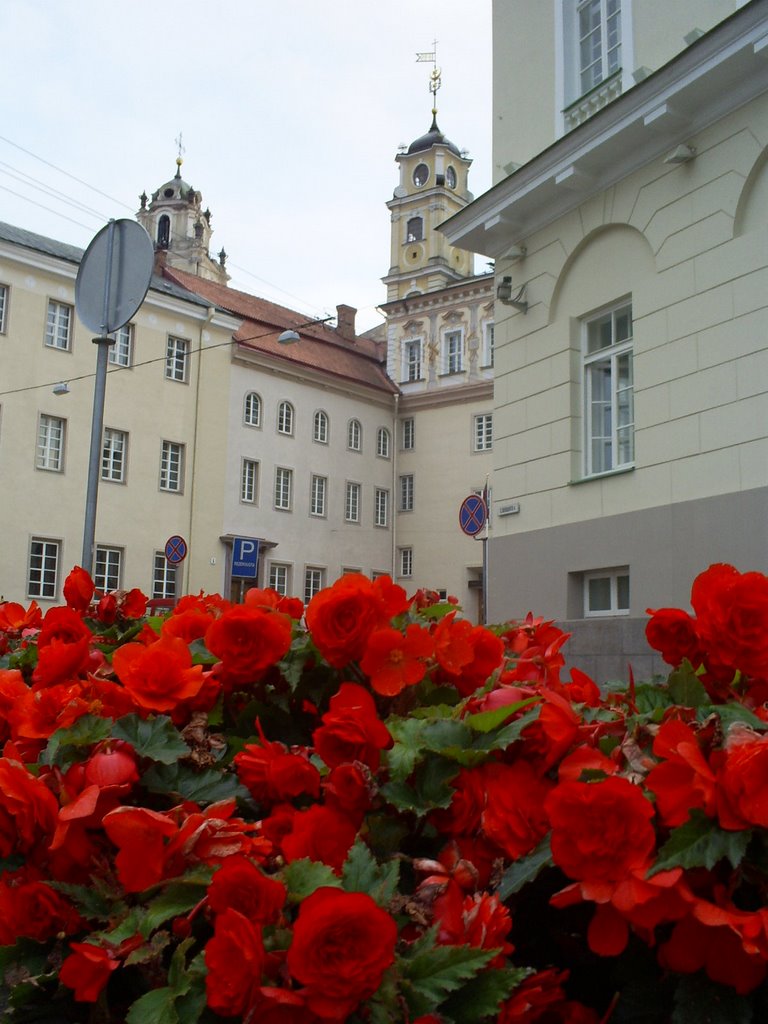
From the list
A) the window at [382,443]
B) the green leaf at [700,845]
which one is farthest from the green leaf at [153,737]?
the window at [382,443]

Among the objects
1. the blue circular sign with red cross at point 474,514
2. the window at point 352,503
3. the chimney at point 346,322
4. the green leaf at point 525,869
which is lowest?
the green leaf at point 525,869

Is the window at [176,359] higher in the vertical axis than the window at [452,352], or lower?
lower

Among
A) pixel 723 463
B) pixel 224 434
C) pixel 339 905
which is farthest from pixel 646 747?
pixel 224 434

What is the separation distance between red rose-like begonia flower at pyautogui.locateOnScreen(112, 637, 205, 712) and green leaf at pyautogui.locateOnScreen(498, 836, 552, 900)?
2.35 feet

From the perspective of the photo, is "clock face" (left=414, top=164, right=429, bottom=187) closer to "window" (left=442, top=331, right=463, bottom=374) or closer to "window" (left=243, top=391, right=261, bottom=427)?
"window" (left=442, top=331, right=463, bottom=374)

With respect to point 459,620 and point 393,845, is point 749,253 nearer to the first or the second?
point 459,620

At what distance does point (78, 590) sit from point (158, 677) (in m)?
1.41

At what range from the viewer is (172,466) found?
35594mm

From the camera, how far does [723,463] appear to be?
994 centimetres

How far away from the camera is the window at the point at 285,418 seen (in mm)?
39938

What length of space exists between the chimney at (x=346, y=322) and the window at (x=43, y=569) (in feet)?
67.2

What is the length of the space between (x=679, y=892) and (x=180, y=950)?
24.1 inches

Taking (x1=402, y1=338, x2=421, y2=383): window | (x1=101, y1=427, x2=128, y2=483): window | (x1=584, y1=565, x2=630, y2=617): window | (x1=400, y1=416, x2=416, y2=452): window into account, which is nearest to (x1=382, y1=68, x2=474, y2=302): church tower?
(x1=402, y1=338, x2=421, y2=383): window

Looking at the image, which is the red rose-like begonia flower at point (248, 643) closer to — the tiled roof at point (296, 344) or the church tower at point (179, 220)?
the tiled roof at point (296, 344)
